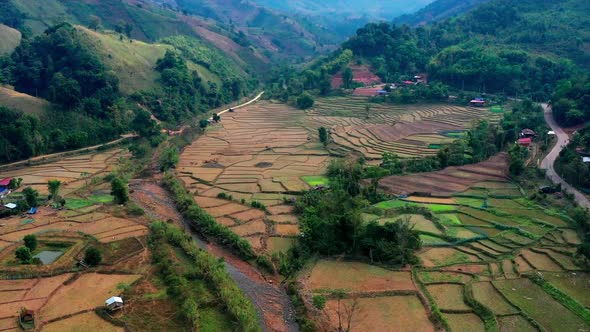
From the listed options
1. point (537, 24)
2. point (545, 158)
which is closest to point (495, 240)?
point (545, 158)

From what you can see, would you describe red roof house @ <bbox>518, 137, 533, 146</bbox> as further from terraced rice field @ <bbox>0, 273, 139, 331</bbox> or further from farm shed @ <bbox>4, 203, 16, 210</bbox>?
farm shed @ <bbox>4, 203, 16, 210</bbox>

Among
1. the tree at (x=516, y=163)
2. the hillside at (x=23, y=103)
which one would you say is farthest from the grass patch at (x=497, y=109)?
the hillside at (x=23, y=103)

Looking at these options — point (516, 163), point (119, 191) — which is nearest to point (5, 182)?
point (119, 191)

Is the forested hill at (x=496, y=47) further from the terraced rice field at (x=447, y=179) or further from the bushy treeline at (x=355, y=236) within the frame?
the bushy treeline at (x=355, y=236)

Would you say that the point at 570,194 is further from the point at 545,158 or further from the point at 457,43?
the point at 457,43

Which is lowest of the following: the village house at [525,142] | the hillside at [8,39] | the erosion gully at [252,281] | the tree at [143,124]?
the erosion gully at [252,281]
